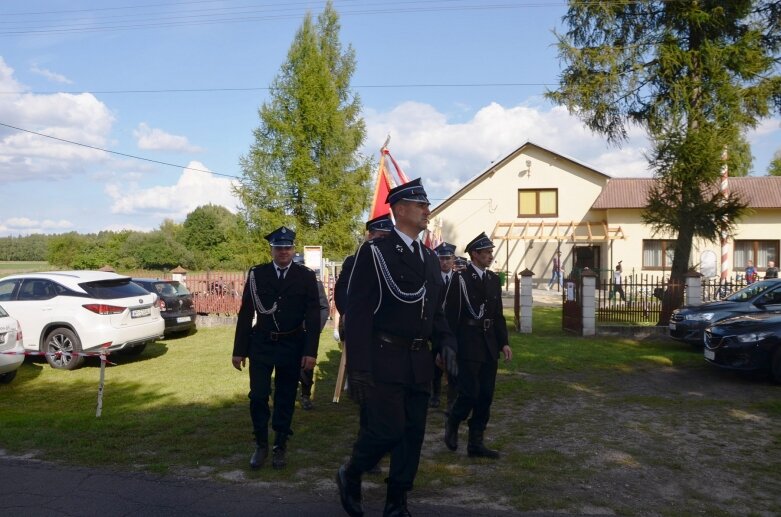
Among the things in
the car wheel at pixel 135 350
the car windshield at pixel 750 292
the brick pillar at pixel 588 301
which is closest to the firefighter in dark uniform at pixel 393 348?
the car wheel at pixel 135 350

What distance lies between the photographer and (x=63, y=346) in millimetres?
A: 11469

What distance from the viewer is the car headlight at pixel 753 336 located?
9.65 metres

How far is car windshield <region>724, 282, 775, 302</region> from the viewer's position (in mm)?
12470

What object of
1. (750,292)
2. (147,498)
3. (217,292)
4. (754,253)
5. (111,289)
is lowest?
(147,498)

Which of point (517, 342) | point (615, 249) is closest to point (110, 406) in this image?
point (517, 342)

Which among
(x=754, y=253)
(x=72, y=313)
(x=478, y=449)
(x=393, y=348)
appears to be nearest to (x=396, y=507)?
(x=393, y=348)

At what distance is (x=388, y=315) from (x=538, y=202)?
102 feet

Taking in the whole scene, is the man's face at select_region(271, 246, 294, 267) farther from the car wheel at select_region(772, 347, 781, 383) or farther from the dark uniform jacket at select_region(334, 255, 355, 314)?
the car wheel at select_region(772, 347, 781, 383)

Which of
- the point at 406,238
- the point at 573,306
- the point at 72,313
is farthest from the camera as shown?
the point at 573,306

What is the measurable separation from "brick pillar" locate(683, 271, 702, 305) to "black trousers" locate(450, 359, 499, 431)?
11.1 meters

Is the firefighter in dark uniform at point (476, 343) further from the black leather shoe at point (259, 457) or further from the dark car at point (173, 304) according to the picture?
the dark car at point (173, 304)

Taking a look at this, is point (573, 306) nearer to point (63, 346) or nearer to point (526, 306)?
point (526, 306)

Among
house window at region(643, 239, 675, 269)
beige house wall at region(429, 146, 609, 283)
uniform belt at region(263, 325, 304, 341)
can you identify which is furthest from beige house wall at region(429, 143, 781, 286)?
uniform belt at region(263, 325, 304, 341)

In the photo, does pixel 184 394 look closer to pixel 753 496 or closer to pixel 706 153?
pixel 753 496
